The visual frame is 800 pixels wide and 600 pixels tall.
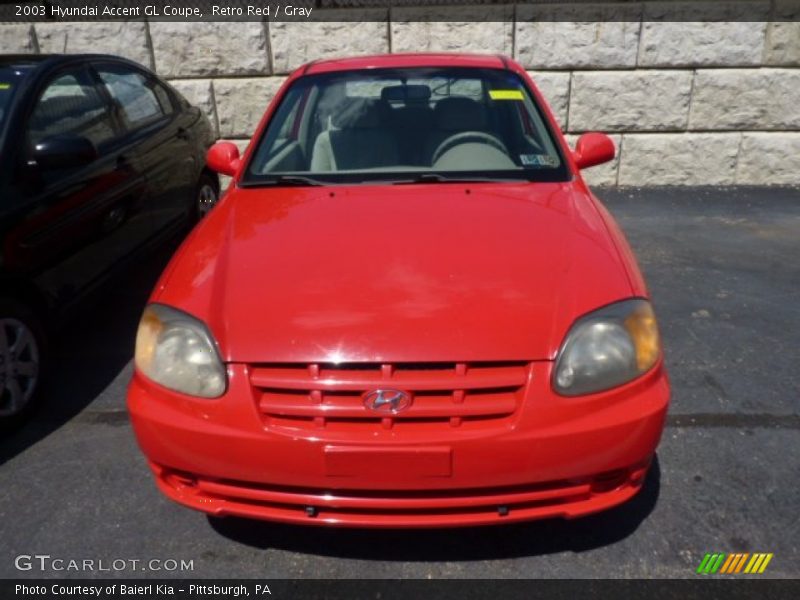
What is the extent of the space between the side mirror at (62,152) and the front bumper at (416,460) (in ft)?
5.36

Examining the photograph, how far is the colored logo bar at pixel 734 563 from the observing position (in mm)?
2188

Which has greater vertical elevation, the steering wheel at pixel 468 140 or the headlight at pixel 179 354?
the steering wheel at pixel 468 140

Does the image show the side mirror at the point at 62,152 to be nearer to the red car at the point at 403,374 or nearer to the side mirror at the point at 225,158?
the side mirror at the point at 225,158

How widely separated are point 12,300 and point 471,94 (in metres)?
2.31

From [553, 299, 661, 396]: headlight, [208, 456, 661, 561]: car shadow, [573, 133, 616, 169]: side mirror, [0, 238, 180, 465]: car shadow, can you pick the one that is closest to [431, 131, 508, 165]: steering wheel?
[573, 133, 616, 169]: side mirror

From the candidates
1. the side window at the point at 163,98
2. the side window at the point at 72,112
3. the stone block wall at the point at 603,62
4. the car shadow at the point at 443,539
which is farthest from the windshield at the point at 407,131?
the stone block wall at the point at 603,62

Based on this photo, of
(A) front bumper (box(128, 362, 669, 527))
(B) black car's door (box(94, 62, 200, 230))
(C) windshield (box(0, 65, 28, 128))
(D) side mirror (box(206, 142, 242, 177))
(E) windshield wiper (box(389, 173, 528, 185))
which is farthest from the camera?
(B) black car's door (box(94, 62, 200, 230))

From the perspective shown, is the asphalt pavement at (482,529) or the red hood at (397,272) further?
the asphalt pavement at (482,529)

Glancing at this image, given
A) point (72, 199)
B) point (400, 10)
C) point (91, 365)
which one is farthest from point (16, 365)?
point (400, 10)

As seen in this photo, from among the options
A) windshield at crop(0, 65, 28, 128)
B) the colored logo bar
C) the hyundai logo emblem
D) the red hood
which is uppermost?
windshield at crop(0, 65, 28, 128)

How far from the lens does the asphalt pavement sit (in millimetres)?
2252

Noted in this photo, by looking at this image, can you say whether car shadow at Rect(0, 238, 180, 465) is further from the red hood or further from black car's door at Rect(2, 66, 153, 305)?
the red hood

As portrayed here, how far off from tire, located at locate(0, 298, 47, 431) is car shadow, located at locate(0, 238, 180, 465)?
0.07 metres

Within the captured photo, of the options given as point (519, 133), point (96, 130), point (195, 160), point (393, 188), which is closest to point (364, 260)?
point (393, 188)
